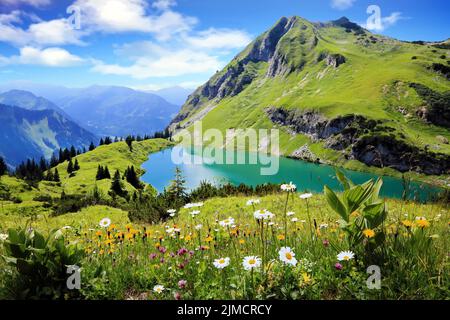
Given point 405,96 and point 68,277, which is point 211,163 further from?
point 68,277

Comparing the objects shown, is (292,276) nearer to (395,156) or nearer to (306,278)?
(306,278)

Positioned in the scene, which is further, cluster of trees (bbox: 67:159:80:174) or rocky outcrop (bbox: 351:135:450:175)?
cluster of trees (bbox: 67:159:80:174)

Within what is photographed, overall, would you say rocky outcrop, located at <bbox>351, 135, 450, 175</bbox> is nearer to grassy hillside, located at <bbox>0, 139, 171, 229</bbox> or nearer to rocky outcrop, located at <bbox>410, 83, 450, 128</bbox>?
rocky outcrop, located at <bbox>410, 83, 450, 128</bbox>

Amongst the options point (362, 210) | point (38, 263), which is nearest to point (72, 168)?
point (38, 263)

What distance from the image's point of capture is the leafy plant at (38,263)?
3.98 metres

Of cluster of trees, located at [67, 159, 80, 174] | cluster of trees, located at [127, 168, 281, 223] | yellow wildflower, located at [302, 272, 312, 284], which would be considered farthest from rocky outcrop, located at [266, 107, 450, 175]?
yellow wildflower, located at [302, 272, 312, 284]

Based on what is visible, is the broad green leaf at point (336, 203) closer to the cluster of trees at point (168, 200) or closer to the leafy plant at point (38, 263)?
the leafy plant at point (38, 263)

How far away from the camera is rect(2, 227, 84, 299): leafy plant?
398 centimetres

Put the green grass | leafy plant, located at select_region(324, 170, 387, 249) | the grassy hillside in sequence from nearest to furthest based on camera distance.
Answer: the green grass < leafy plant, located at select_region(324, 170, 387, 249) < the grassy hillside

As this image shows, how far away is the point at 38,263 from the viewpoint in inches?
162

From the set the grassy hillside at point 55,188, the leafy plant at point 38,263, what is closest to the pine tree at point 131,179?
the grassy hillside at point 55,188
